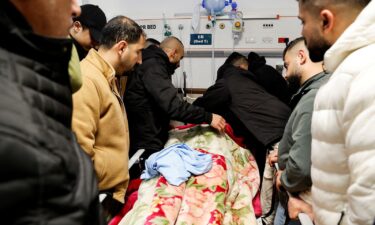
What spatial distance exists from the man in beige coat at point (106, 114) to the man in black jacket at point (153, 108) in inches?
17.8

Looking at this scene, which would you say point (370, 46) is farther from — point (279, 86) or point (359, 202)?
point (279, 86)

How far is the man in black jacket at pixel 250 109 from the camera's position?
2.39m

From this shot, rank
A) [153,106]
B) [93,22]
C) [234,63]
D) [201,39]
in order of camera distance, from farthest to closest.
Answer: [201,39] → [234,63] → [153,106] → [93,22]

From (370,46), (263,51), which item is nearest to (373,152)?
(370,46)

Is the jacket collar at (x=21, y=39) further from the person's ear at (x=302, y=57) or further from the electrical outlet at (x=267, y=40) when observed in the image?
the electrical outlet at (x=267, y=40)

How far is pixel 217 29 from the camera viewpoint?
11.6 ft

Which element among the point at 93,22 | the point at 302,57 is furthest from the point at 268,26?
the point at 93,22

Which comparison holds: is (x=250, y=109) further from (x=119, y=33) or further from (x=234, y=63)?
(x=119, y=33)

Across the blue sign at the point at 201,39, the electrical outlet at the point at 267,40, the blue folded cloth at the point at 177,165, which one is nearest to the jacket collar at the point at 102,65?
the blue folded cloth at the point at 177,165

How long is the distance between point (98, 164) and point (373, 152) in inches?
46.0

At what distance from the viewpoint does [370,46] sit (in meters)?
0.87

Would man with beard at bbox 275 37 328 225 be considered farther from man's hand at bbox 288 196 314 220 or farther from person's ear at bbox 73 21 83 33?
person's ear at bbox 73 21 83 33

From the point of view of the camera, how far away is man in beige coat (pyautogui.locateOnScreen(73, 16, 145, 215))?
146 centimetres

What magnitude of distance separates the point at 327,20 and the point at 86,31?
1.52 metres
